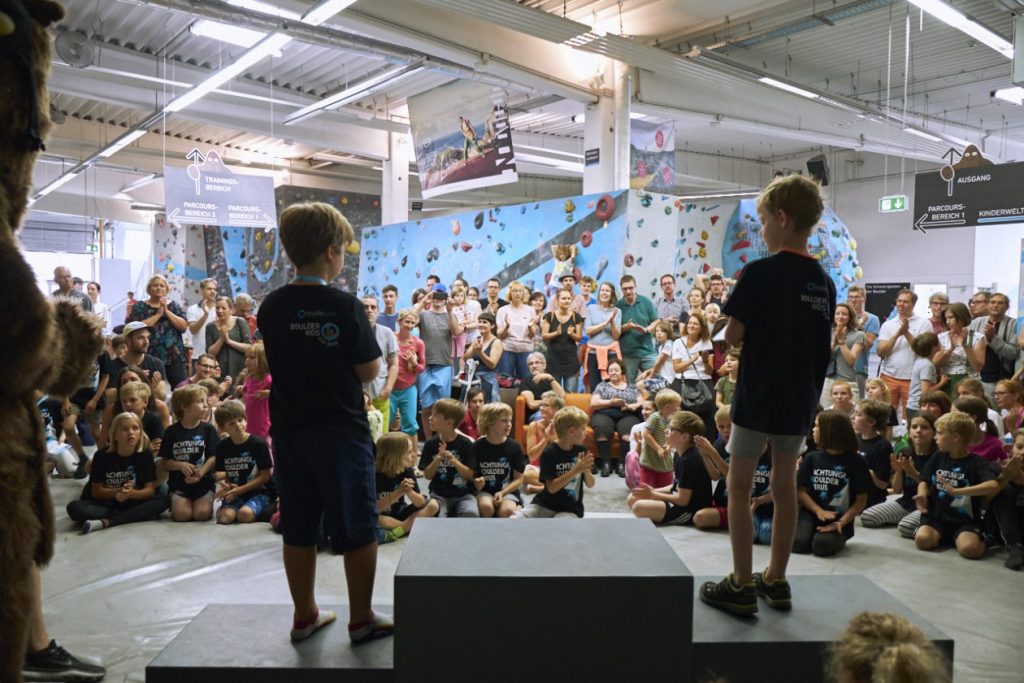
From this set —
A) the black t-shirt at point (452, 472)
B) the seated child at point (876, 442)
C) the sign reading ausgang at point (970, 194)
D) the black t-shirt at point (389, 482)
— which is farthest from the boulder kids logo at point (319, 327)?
the sign reading ausgang at point (970, 194)

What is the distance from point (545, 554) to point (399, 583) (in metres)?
0.50

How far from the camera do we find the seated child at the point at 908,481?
15.4ft

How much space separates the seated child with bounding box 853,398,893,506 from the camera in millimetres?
5098

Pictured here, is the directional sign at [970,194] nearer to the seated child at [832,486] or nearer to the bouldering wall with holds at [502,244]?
the bouldering wall with holds at [502,244]

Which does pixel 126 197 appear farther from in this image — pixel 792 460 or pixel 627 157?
pixel 792 460

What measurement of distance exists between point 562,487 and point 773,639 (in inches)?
91.4

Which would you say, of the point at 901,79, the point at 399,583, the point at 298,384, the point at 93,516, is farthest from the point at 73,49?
the point at 901,79

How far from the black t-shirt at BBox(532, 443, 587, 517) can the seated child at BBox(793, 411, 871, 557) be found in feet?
4.20

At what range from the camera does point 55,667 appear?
259 cm

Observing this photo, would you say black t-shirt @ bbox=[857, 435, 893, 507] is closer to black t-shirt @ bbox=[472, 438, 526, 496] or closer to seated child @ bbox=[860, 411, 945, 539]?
seated child @ bbox=[860, 411, 945, 539]

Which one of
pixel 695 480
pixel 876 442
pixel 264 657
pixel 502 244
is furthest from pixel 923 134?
pixel 264 657

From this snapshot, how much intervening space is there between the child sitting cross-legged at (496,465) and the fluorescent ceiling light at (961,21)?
18.6ft

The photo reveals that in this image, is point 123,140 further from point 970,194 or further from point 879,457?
point 970,194

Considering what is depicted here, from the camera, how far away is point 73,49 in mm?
8484
